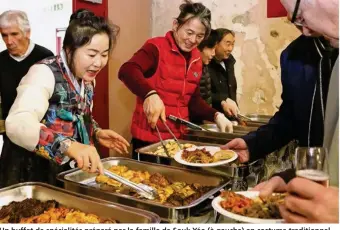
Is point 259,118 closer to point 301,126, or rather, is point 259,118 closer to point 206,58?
point 206,58

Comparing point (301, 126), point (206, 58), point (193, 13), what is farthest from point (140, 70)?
point (301, 126)

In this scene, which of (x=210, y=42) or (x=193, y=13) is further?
(x=210, y=42)

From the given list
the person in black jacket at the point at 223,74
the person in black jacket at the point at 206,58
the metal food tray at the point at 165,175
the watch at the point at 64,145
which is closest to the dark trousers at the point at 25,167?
the metal food tray at the point at 165,175

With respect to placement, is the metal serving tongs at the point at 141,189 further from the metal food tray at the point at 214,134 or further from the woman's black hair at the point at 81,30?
the metal food tray at the point at 214,134

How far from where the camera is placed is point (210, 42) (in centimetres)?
214

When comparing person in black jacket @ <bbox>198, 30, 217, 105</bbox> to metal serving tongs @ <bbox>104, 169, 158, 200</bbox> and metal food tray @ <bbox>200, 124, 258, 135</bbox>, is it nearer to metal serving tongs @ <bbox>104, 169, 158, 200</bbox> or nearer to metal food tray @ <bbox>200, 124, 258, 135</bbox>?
metal food tray @ <bbox>200, 124, 258, 135</bbox>

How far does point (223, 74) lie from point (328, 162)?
5.05ft

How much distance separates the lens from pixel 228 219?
0.84 m

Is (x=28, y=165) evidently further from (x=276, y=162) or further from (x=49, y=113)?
(x=276, y=162)

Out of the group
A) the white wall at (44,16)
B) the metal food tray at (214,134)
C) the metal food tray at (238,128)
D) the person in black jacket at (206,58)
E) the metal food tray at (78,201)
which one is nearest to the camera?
the metal food tray at (78,201)

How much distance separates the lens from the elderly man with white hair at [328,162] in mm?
626

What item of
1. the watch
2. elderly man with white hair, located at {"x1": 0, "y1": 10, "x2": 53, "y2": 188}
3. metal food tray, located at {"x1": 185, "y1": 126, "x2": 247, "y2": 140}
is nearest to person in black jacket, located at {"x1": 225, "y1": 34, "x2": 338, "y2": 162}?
metal food tray, located at {"x1": 185, "y1": 126, "x2": 247, "y2": 140}

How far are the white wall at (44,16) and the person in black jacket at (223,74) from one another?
0.91m

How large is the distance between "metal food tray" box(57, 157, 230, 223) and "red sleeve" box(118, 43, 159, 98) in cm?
40
